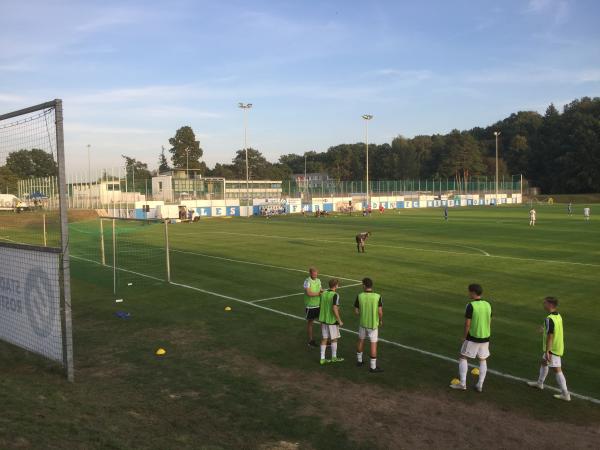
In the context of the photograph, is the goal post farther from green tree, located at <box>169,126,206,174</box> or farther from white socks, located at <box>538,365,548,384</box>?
green tree, located at <box>169,126,206,174</box>

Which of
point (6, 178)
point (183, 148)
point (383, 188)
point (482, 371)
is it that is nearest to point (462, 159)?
point (383, 188)

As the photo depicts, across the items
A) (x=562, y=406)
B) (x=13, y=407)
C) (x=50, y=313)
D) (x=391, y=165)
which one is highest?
(x=391, y=165)

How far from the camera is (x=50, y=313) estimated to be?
9.43 metres

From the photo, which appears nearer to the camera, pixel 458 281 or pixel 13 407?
pixel 13 407

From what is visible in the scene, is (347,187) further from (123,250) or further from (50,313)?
(50,313)

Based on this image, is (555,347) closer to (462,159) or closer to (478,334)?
(478,334)

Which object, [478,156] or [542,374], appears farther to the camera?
[478,156]

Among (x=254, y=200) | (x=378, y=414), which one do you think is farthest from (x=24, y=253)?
(x=254, y=200)

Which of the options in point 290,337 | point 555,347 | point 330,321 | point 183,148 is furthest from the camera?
point 183,148

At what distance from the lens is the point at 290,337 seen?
1211 centimetres

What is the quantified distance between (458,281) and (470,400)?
1062 cm

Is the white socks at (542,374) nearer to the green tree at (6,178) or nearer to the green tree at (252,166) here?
the green tree at (6,178)

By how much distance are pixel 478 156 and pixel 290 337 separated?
137779 millimetres

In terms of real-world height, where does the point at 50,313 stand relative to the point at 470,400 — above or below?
above
